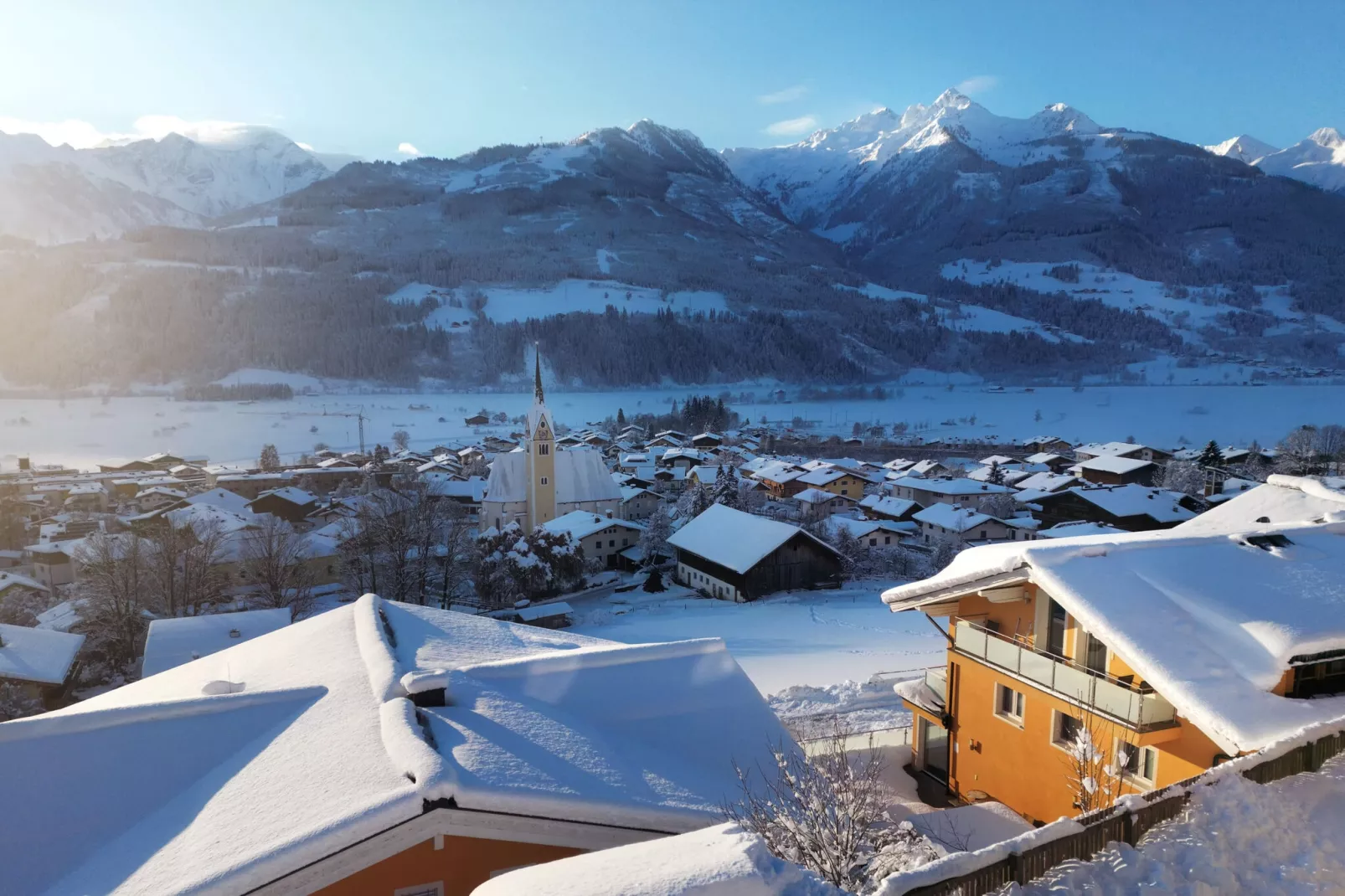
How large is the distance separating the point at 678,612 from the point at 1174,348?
156m

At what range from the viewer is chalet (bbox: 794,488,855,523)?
35156 mm

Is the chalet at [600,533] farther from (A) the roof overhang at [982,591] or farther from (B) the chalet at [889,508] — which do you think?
(A) the roof overhang at [982,591]

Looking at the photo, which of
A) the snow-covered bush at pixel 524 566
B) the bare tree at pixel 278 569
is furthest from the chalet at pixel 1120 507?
the bare tree at pixel 278 569

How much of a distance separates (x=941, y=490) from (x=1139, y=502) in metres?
9.29

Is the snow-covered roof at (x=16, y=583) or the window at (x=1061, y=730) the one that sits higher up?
the window at (x=1061, y=730)

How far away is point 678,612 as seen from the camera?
22.4 metres

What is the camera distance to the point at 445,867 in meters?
4.06

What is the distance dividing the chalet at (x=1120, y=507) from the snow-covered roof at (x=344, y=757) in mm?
33823

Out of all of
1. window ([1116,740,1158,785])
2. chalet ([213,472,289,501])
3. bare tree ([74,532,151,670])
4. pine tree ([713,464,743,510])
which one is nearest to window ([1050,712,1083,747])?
window ([1116,740,1158,785])

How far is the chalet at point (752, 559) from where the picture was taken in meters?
24.7

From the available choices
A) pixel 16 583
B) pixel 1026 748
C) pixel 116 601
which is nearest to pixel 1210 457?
pixel 1026 748

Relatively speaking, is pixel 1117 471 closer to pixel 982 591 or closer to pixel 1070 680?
pixel 982 591

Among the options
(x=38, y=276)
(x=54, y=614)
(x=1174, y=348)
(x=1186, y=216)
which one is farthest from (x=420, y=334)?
(x=1186, y=216)

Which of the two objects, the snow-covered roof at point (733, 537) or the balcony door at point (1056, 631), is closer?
the balcony door at point (1056, 631)
